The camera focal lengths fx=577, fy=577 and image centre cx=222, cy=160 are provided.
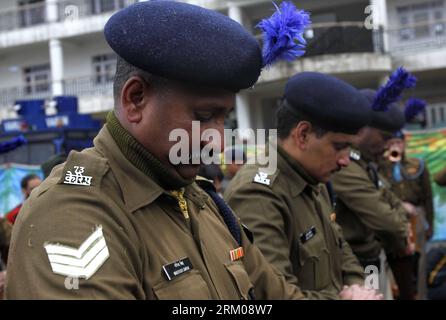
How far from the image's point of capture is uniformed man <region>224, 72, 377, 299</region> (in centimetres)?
273

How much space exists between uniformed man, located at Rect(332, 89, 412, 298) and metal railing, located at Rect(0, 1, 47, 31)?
21903 mm

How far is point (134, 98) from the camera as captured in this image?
1.55m

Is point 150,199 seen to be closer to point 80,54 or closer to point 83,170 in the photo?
point 83,170

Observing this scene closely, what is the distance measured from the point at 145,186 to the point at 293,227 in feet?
4.52

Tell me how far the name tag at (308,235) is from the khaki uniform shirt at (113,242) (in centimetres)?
106

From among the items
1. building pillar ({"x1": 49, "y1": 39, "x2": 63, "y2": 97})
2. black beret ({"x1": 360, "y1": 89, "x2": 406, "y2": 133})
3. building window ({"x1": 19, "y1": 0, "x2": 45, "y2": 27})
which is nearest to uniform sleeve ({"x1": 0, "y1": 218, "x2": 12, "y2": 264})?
black beret ({"x1": 360, "y1": 89, "x2": 406, "y2": 133})

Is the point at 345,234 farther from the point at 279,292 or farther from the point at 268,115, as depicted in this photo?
the point at 268,115

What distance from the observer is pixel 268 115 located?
20172mm

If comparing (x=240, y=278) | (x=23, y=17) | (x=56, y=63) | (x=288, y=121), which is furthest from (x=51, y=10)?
(x=240, y=278)

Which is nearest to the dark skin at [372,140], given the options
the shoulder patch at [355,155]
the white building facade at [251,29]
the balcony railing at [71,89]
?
the shoulder patch at [355,155]

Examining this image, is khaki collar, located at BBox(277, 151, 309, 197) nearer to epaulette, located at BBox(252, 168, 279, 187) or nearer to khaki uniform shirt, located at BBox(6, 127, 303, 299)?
epaulette, located at BBox(252, 168, 279, 187)
